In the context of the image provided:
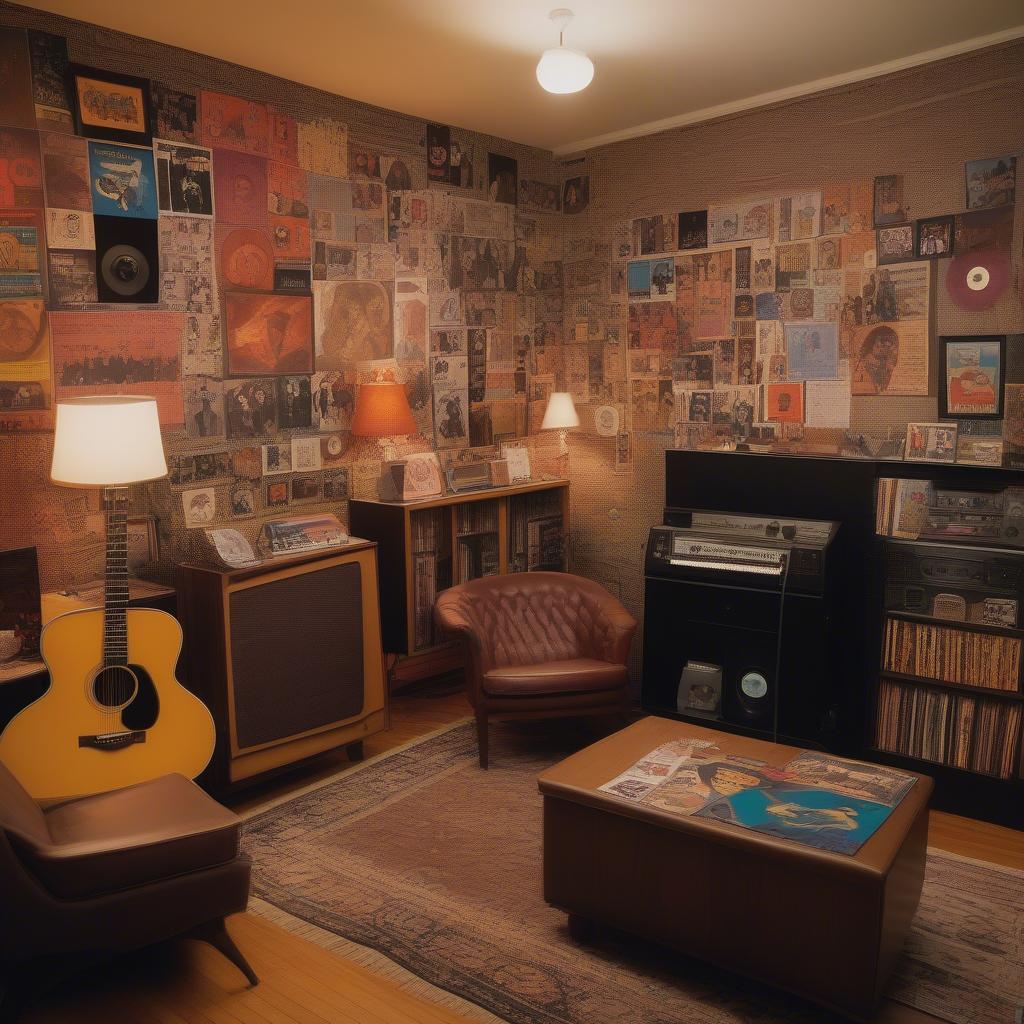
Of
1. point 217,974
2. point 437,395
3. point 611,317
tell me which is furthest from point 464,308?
point 217,974

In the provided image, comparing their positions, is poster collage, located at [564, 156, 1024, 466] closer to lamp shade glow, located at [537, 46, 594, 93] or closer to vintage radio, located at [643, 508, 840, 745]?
vintage radio, located at [643, 508, 840, 745]

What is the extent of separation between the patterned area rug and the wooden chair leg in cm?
31

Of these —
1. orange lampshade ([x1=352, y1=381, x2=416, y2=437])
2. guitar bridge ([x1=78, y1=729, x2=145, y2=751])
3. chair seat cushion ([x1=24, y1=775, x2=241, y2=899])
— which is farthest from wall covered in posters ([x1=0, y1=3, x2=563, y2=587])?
chair seat cushion ([x1=24, y1=775, x2=241, y2=899])

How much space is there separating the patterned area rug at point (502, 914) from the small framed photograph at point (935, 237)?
234 cm

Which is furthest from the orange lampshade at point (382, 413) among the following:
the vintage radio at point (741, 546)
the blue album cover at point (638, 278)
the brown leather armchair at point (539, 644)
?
the blue album cover at point (638, 278)

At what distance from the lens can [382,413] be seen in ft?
13.9

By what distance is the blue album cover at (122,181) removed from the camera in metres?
3.46

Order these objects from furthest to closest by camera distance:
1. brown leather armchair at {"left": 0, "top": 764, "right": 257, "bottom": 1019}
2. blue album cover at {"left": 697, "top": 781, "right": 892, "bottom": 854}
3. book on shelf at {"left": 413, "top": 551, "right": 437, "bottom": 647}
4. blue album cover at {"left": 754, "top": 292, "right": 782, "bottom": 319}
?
book on shelf at {"left": 413, "top": 551, "right": 437, "bottom": 647}, blue album cover at {"left": 754, "top": 292, "right": 782, "bottom": 319}, blue album cover at {"left": 697, "top": 781, "right": 892, "bottom": 854}, brown leather armchair at {"left": 0, "top": 764, "right": 257, "bottom": 1019}

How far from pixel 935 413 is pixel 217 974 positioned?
133 inches

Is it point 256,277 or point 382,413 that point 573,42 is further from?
point 382,413

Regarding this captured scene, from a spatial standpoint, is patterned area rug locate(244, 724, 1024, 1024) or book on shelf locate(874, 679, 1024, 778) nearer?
patterned area rug locate(244, 724, 1024, 1024)

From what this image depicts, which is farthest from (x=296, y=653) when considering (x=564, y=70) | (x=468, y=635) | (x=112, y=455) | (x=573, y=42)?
(x=573, y=42)

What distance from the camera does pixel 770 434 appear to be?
450 cm

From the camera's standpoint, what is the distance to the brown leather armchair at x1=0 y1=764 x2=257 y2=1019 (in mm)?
2268
